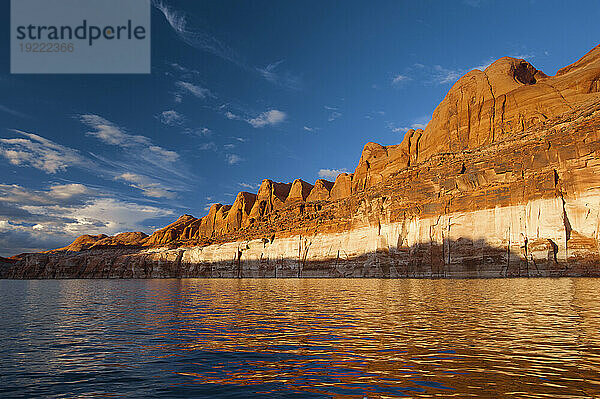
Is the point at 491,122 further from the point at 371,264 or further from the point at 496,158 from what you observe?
the point at 371,264

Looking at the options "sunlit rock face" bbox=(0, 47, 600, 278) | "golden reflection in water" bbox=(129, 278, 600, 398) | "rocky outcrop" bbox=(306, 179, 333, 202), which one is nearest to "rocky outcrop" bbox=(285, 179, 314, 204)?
"rocky outcrop" bbox=(306, 179, 333, 202)

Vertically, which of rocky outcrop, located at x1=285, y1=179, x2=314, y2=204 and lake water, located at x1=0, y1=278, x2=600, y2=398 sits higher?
rocky outcrop, located at x1=285, y1=179, x2=314, y2=204

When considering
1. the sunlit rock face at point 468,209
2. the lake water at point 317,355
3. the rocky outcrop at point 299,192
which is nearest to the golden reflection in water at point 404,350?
the lake water at point 317,355

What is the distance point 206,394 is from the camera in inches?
280

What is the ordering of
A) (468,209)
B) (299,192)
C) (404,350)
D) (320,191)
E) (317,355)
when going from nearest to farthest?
(317,355), (404,350), (468,209), (320,191), (299,192)

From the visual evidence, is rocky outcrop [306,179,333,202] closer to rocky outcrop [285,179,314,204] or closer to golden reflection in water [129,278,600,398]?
rocky outcrop [285,179,314,204]

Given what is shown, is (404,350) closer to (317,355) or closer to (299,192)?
(317,355)

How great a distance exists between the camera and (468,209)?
190 ft

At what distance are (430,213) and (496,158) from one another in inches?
553

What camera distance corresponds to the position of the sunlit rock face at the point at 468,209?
47.0 metres

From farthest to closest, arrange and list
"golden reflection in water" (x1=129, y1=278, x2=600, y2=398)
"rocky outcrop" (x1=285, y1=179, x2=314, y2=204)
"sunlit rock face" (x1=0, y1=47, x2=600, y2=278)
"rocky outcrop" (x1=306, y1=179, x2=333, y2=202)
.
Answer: "rocky outcrop" (x1=285, y1=179, x2=314, y2=204)
"rocky outcrop" (x1=306, y1=179, x2=333, y2=202)
"sunlit rock face" (x1=0, y1=47, x2=600, y2=278)
"golden reflection in water" (x1=129, y1=278, x2=600, y2=398)

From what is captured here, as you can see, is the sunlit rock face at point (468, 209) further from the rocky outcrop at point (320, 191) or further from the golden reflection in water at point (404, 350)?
the rocky outcrop at point (320, 191)

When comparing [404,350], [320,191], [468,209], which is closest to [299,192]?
[320,191]

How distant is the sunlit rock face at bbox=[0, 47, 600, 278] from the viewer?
47.0 metres
